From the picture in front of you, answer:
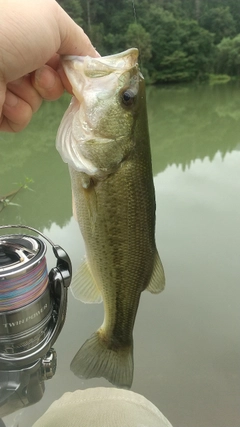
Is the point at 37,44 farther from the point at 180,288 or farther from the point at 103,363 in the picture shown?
the point at 180,288

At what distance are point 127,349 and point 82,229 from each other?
1.68 feet

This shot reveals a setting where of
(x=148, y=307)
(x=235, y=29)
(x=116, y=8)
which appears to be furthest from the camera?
(x=235, y=29)

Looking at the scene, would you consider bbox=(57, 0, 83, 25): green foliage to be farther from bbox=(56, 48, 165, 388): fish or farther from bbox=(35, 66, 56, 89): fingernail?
bbox=(56, 48, 165, 388): fish

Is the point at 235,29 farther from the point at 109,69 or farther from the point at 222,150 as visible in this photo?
the point at 109,69

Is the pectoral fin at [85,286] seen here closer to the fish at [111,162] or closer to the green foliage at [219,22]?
the fish at [111,162]

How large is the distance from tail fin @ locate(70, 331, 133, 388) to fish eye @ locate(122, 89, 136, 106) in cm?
85

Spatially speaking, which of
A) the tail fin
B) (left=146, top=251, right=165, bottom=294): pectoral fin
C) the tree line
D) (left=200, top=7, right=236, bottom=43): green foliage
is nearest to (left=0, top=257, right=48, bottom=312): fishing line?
the tail fin

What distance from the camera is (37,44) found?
1093mm

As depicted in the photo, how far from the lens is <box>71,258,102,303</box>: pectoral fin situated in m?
1.34

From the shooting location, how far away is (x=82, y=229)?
125 centimetres

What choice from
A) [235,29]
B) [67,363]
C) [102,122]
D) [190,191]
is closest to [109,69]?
[102,122]

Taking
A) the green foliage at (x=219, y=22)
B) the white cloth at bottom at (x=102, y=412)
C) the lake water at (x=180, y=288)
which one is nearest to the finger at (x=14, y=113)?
the white cloth at bottom at (x=102, y=412)

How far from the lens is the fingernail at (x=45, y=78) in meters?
1.27

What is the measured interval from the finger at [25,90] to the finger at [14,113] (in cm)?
2
